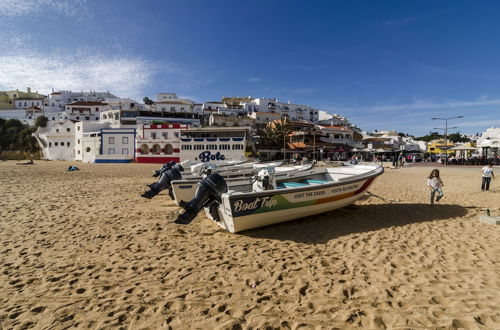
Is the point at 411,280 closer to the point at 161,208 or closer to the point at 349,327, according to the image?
the point at 349,327

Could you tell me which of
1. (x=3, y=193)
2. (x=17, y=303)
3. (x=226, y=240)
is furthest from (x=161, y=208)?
(x=3, y=193)

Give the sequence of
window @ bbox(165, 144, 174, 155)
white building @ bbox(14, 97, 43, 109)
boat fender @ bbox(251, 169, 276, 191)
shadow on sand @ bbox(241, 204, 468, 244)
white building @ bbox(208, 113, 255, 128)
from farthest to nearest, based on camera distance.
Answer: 1. white building @ bbox(14, 97, 43, 109)
2. white building @ bbox(208, 113, 255, 128)
3. window @ bbox(165, 144, 174, 155)
4. boat fender @ bbox(251, 169, 276, 191)
5. shadow on sand @ bbox(241, 204, 468, 244)

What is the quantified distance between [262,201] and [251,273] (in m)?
1.96

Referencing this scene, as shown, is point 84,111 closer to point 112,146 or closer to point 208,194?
point 112,146

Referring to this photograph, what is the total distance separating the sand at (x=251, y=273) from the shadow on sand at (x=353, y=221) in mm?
52

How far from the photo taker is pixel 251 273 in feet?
13.8

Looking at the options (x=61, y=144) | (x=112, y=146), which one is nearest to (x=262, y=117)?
(x=112, y=146)

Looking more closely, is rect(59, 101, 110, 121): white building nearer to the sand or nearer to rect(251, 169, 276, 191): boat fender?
the sand

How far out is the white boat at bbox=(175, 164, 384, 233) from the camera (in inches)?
222

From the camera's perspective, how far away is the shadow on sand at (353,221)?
19.8 ft

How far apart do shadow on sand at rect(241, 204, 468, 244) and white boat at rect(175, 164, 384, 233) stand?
0.31 metres

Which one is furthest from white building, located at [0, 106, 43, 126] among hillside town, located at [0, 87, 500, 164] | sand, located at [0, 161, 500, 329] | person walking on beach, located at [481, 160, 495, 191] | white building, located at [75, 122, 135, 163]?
person walking on beach, located at [481, 160, 495, 191]

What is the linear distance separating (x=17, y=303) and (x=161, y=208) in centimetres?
563

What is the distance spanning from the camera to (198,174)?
10055 millimetres
